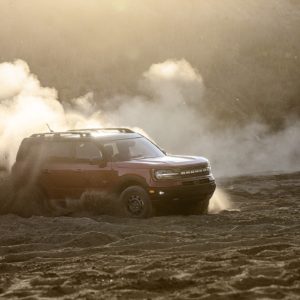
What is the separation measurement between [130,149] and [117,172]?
A: 0.93 m

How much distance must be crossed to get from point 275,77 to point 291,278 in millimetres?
29002

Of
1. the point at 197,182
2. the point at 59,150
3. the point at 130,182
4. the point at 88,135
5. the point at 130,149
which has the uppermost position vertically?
the point at 88,135

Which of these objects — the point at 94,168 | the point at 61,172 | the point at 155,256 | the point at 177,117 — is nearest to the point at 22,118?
the point at 61,172

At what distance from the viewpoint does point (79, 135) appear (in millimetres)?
14148

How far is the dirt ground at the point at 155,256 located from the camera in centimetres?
729

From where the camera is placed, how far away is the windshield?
13.7 metres

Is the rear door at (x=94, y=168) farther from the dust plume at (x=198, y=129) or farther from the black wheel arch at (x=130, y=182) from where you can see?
the dust plume at (x=198, y=129)

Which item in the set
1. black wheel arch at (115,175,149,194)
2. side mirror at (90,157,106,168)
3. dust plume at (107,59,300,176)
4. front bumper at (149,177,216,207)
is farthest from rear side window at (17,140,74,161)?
dust plume at (107,59,300,176)

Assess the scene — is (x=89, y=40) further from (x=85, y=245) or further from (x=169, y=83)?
(x=85, y=245)

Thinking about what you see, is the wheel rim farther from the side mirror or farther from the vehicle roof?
the vehicle roof

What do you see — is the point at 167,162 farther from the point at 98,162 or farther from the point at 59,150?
the point at 59,150

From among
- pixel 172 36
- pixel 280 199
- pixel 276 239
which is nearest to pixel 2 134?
pixel 280 199

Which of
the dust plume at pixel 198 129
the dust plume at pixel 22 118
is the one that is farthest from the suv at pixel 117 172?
the dust plume at pixel 198 129

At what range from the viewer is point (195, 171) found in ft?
43.5
